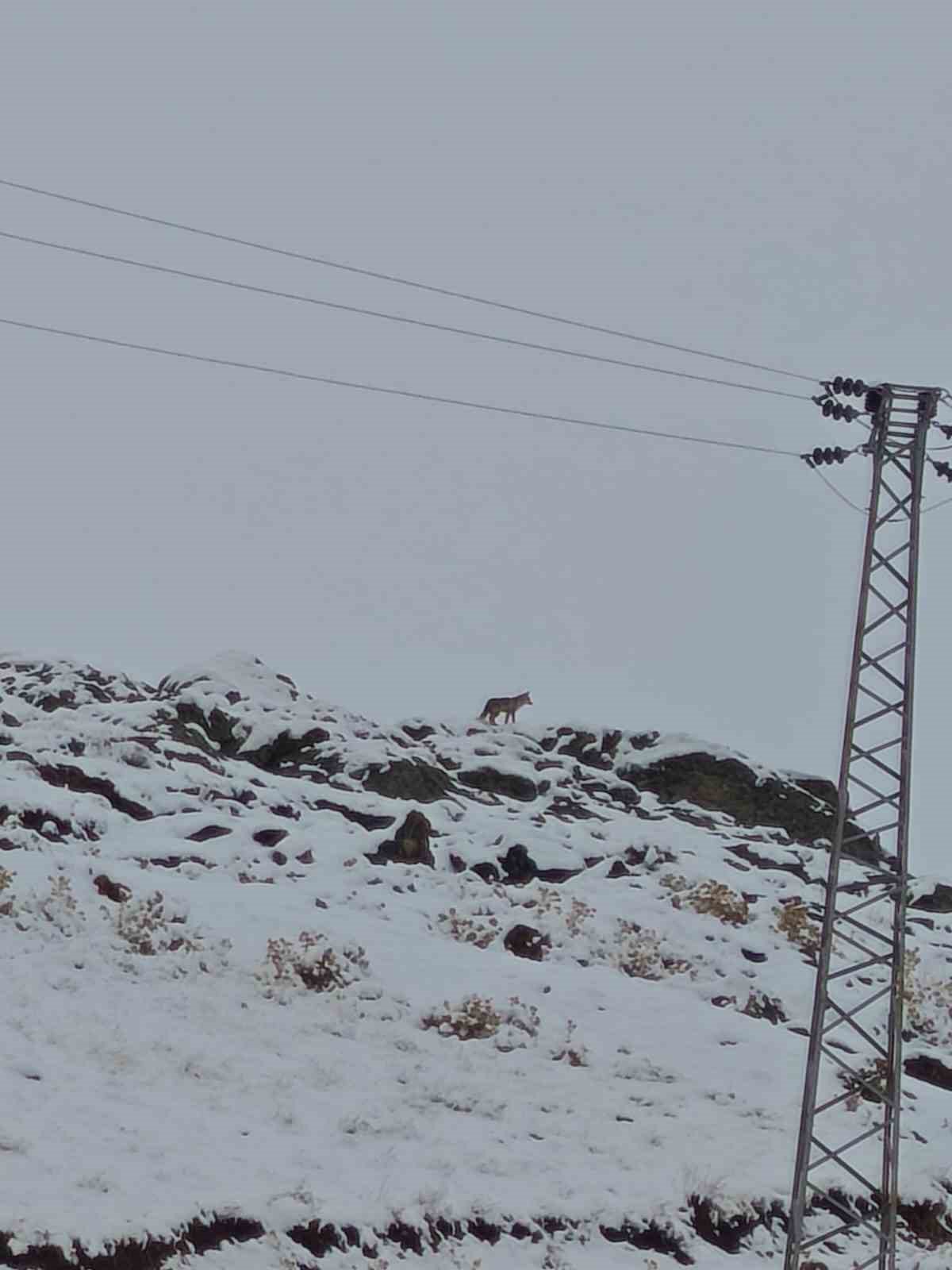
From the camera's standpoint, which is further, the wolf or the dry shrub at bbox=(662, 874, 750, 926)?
the wolf

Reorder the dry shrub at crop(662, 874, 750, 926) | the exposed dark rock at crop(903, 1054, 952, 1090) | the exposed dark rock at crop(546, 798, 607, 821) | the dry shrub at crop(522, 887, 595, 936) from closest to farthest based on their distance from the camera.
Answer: the exposed dark rock at crop(903, 1054, 952, 1090)
the dry shrub at crop(522, 887, 595, 936)
the dry shrub at crop(662, 874, 750, 926)
the exposed dark rock at crop(546, 798, 607, 821)

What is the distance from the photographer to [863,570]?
12234 mm

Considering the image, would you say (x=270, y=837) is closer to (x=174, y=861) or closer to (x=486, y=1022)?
(x=174, y=861)

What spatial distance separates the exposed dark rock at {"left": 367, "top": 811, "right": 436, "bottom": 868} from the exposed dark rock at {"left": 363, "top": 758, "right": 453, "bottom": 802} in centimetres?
343

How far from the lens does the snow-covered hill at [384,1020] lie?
1077cm

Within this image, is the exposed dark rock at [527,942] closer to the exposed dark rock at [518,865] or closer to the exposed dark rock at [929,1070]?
the exposed dark rock at [518,865]

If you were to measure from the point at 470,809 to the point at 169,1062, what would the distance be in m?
12.6

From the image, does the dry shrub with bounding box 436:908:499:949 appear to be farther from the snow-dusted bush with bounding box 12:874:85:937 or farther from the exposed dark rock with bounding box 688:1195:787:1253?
the exposed dark rock with bounding box 688:1195:787:1253

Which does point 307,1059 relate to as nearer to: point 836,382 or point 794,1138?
point 794,1138

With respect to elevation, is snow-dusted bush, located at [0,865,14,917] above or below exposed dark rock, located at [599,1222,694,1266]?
above

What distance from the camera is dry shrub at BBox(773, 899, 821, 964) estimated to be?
66.7 feet

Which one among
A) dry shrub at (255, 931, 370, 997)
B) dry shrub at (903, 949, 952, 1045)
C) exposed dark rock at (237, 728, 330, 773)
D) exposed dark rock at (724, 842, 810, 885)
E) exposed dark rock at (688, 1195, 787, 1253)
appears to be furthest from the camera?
exposed dark rock at (237, 728, 330, 773)

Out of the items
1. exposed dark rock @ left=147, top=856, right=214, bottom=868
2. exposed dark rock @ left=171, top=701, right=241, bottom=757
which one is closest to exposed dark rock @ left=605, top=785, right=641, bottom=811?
exposed dark rock @ left=171, top=701, right=241, bottom=757

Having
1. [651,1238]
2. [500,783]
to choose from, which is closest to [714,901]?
[500,783]
